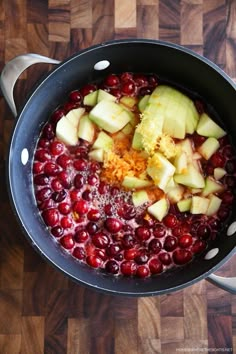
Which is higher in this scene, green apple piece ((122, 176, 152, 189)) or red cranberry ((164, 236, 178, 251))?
green apple piece ((122, 176, 152, 189))

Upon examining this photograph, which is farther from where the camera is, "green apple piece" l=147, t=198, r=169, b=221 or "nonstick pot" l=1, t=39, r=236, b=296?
"green apple piece" l=147, t=198, r=169, b=221

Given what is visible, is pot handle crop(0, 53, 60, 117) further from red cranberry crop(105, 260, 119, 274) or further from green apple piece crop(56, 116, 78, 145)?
red cranberry crop(105, 260, 119, 274)

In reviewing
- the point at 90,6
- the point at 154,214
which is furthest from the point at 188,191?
the point at 90,6

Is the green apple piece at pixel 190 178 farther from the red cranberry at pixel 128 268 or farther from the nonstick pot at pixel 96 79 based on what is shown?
the red cranberry at pixel 128 268

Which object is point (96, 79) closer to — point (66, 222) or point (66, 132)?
point (66, 132)

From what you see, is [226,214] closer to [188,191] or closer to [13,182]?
[188,191]

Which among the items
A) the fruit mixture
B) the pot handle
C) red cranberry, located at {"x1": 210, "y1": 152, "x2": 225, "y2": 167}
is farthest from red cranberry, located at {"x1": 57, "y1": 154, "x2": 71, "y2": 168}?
red cranberry, located at {"x1": 210, "y1": 152, "x2": 225, "y2": 167}
